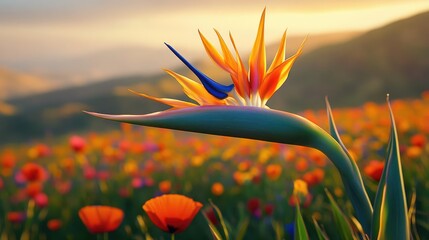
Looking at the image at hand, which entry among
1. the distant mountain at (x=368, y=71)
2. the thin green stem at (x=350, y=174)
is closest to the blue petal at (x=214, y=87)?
the thin green stem at (x=350, y=174)

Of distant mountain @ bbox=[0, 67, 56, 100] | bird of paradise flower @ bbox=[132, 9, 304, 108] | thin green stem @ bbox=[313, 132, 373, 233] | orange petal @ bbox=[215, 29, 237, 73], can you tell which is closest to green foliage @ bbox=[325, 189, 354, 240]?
thin green stem @ bbox=[313, 132, 373, 233]

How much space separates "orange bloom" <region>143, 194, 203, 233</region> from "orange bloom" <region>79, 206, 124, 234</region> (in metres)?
0.26

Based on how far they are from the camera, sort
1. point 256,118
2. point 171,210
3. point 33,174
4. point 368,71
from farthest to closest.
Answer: point 368,71 < point 33,174 < point 171,210 < point 256,118

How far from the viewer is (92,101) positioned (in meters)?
18.7

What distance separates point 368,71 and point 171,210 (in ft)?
49.6

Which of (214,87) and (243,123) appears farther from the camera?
(214,87)

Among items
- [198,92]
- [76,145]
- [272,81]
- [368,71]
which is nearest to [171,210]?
[198,92]

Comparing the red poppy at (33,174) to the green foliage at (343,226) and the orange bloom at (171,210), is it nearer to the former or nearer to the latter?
the orange bloom at (171,210)

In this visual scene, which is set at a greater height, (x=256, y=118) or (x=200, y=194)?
(x=256, y=118)

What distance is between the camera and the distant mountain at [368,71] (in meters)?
14.1

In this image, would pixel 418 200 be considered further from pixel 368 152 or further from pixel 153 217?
pixel 153 217

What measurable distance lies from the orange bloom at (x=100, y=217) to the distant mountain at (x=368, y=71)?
12.3 metres

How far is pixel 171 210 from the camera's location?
1.34m

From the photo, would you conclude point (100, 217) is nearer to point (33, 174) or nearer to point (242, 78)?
point (242, 78)
